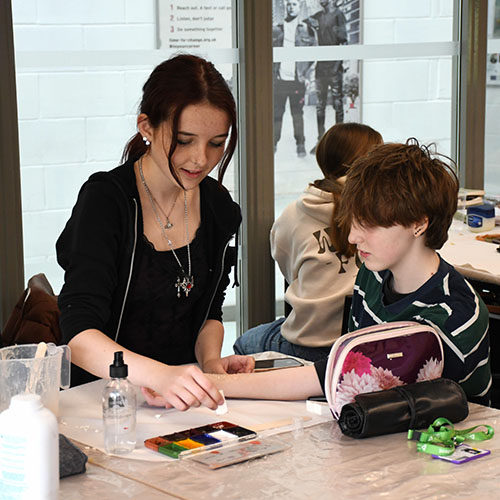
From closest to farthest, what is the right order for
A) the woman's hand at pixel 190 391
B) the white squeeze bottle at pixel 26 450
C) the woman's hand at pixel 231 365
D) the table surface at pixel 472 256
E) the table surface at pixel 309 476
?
the white squeeze bottle at pixel 26 450, the table surface at pixel 309 476, the woman's hand at pixel 190 391, the woman's hand at pixel 231 365, the table surface at pixel 472 256

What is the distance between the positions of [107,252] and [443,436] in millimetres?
848

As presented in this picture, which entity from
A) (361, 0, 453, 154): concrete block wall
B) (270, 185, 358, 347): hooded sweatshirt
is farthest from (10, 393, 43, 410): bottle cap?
(361, 0, 453, 154): concrete block wall

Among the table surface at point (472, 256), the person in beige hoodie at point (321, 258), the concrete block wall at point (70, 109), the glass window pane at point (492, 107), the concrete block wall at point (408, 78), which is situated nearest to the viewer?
the table surface at point (472, 256)

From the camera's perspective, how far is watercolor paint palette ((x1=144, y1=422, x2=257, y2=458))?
1.54 meters

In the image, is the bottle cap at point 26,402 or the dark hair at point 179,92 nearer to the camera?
the bottle cap at point 26,402

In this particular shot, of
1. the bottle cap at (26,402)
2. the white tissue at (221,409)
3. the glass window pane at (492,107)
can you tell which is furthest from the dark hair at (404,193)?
the glass window pane at (492,107)

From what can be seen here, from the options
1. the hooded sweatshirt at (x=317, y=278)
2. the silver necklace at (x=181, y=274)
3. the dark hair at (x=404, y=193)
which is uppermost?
the dark hair at (x=404, y=193)

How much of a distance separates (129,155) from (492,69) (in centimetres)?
288

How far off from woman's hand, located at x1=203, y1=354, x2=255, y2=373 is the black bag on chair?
43 centimetres

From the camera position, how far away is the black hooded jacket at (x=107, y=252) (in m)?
1.93

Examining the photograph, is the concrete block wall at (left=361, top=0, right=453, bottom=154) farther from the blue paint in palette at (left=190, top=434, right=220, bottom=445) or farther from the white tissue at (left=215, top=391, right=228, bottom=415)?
the blue paint in palette at (left=190, top=434, right=220, bottom=445)

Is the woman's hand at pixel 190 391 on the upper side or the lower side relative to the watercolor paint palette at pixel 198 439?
upper

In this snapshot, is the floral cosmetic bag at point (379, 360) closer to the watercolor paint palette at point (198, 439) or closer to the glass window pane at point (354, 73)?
the watercolor paint palette at point (198, 439)

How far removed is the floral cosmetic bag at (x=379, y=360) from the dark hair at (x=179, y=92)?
0.59m
